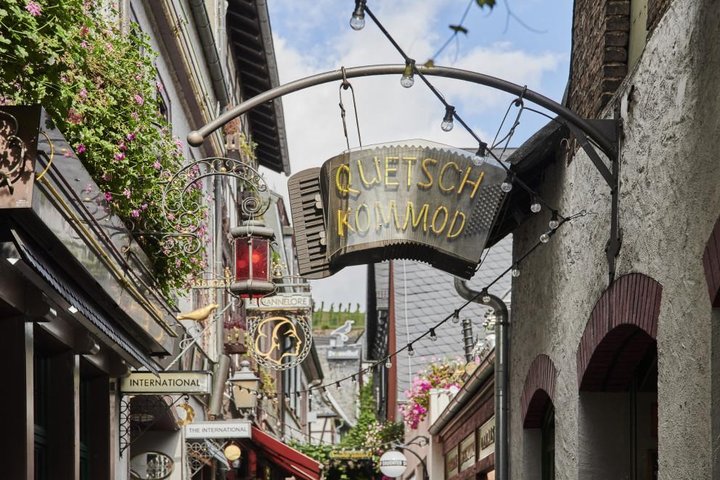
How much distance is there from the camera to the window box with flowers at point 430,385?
21781mm

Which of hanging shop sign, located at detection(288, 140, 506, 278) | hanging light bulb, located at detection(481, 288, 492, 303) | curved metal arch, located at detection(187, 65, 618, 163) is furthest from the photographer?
hanging light bulb, located at detection(481, 288, 492, 303)

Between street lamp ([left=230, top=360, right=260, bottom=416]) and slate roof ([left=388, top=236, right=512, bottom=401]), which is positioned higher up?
slate roof ([left=388, top=236, right=512, bottom=401])

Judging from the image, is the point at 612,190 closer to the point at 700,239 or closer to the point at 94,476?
the point at 700,239

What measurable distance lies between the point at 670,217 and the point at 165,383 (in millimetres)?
6210

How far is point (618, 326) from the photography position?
26.7ft

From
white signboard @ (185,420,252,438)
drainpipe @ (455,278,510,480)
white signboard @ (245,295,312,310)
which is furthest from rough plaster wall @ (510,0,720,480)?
white signboard @ (245,295,312,310)

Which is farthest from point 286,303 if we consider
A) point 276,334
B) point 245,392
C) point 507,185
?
point 507,185

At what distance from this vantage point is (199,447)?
57.6ft

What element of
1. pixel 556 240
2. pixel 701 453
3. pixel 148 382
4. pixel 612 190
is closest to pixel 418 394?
pixel 148 382

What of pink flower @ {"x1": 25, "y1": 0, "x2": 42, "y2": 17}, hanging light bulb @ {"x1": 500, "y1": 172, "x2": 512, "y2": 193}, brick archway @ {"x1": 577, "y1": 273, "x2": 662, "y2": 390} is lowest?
brick archway @ {"x1": 577, "y1": 273, "x2": 662, "y2": 390}

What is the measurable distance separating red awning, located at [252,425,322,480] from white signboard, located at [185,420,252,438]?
6.90 meters

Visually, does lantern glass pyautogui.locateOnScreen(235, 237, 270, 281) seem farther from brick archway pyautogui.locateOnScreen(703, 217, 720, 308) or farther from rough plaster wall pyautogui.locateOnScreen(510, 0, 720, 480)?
brick archway pyautogui.locateOnScreen(703, 217, 720, 308)

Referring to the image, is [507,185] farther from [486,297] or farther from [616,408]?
[486,297]

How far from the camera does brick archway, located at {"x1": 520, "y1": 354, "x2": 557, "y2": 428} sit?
34.7ft
